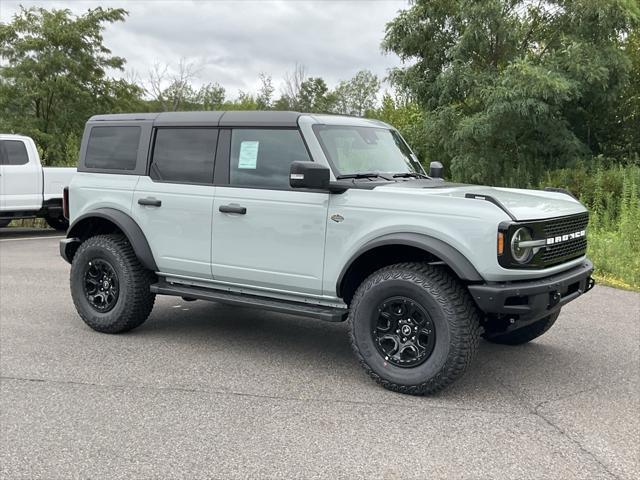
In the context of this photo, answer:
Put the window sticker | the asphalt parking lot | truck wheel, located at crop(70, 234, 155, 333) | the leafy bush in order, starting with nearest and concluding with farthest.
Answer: the asphalt parking lot
the window sticker
truck wheel, located at crop(70, 234, 155, 333)
the leafy bush

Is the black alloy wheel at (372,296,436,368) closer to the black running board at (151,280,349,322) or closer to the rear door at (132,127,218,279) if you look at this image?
the black running board at (151,280,349,322)

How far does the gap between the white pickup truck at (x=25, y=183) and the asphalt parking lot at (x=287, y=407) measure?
8.00 meters

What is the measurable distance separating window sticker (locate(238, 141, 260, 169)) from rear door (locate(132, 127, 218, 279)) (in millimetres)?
279

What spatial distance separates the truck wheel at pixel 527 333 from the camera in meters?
5.27

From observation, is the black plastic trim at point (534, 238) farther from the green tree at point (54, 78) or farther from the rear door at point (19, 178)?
the green tree at point (54, 78)

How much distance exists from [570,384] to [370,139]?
2.40 meters

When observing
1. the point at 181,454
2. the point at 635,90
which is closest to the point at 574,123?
the point at 635,90

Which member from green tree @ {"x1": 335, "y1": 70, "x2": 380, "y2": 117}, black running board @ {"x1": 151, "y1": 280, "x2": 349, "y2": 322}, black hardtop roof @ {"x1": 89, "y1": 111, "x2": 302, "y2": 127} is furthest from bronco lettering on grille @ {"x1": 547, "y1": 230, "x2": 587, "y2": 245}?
green tree @ {"x1": 335, "y1": 70, "x2": 380, "y2": 117}

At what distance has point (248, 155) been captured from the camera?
510 cm

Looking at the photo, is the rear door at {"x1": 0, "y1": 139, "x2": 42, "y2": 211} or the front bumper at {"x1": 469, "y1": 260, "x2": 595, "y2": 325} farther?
the rear door at {"x1": 0, "y1": 139, "x2": 42, "y2": 211}

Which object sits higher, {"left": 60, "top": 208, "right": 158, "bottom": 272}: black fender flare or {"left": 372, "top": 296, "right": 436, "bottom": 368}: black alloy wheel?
{"left": 60, "top": 208, "right": 158, "bottom": 272}: black fender flare

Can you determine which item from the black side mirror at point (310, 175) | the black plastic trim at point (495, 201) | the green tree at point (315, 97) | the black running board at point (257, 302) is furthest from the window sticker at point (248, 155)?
the green tree at point (315, 97)

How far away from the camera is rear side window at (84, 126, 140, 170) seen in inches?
226

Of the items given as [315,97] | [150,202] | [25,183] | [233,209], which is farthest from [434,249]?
[315,97]
